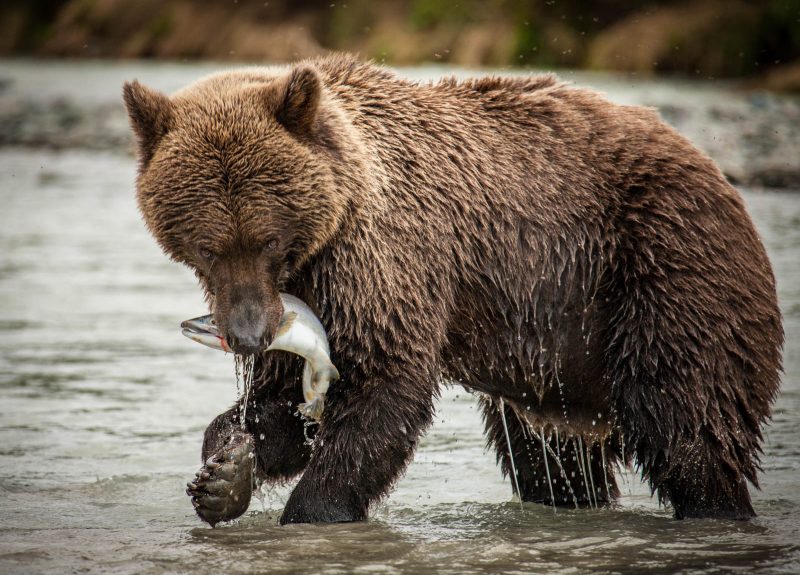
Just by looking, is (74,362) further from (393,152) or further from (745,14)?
(745,14)

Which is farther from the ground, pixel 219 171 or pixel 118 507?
pixel 219 171

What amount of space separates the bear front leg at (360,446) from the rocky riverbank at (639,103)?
347 inches

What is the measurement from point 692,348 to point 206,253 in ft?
7.63

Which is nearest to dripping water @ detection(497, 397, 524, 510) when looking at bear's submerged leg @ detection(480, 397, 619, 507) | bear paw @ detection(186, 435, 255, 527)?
bear's submerged leg @ detection(480, 397, 619, 507)

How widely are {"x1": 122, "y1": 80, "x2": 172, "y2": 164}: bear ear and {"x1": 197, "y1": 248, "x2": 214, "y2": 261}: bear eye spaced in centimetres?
53

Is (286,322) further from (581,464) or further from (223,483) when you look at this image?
(581,464)

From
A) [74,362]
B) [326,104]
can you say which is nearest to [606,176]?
[326,104]

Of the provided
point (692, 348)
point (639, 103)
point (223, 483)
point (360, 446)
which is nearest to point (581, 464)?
point (692, 348)

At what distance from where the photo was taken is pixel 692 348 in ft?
19.5

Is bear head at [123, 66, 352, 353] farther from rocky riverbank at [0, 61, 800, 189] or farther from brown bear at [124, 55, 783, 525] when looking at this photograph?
rocky riverbank at [0, 61, 800, 189]

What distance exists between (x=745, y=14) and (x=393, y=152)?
31.8 meters

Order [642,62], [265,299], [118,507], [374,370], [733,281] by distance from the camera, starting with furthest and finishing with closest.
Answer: [642,62], [118,507], [733,281], [374,370], [265,299]

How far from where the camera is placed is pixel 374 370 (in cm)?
561

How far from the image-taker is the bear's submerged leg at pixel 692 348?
19.5ft
